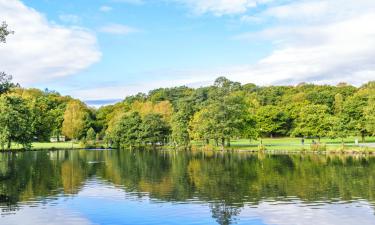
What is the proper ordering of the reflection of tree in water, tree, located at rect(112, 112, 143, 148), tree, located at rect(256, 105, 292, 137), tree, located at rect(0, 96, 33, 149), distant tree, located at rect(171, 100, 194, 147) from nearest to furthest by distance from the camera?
the reflection of tree in water
tree, located at rect(0, 96, 33, 149)
distant tree, located at rect(171, 100, 194, 147)
tree, located at rect(256, 105, 292, 137)
tree, located at rect(112, 112, 143, 148)

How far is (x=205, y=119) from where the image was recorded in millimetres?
80375

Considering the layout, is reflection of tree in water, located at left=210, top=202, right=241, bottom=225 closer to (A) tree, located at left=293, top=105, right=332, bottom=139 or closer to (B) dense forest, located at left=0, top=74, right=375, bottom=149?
(B) dense forest, located at left=0, top=74, right=375, bottom=149

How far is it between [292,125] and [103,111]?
195 ft

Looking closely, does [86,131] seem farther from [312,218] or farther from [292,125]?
[312,218]

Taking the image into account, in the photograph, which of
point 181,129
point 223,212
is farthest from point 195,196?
point 181,129

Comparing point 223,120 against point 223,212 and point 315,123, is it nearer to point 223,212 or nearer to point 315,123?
point 315,123

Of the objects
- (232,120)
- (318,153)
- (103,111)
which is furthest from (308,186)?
(103,111)

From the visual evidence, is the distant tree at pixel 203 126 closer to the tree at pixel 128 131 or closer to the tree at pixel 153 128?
the tree at pixel 153 128

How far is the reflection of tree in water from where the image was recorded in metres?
21.4

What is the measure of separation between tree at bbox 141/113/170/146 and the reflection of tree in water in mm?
69157

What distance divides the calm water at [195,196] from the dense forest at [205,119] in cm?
1926

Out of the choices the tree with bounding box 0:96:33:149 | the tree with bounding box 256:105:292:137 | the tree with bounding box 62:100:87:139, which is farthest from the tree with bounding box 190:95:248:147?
the tree with bounding box 62:100:87:139

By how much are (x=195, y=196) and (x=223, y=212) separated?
5391 millimetres

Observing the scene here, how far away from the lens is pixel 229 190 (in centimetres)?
3059
